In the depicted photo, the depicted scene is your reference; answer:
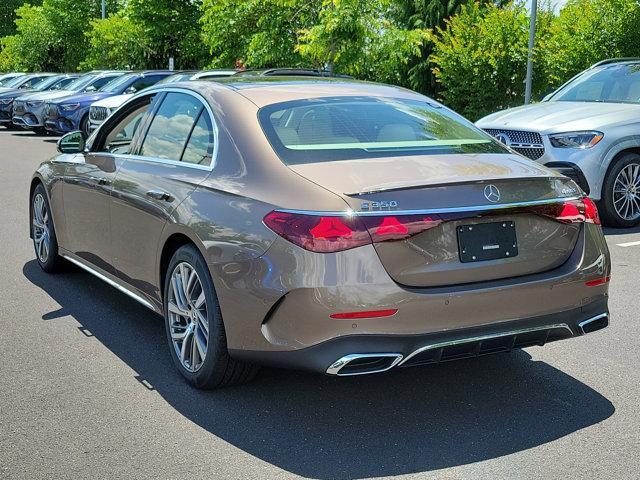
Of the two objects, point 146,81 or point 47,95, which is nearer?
point 146,81

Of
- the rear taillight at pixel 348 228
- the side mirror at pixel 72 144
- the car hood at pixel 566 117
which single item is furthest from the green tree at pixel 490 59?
the rear taillight at pixel 348 228

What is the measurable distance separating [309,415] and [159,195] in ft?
4.94

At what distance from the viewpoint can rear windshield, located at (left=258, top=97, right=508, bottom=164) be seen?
446 centimetres

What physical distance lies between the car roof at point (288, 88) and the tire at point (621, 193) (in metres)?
4.60

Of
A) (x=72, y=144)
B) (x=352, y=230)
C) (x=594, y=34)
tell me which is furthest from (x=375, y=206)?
(x=594, y=34)

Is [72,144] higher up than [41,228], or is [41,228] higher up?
[72,144]

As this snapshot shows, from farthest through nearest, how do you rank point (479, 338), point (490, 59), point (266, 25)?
point (266, 25) → point (490, 59) → point (479, 338)

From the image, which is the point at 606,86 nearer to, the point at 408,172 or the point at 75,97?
the point at 408,172

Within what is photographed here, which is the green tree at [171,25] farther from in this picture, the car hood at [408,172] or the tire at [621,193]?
the car hood at [408,172]

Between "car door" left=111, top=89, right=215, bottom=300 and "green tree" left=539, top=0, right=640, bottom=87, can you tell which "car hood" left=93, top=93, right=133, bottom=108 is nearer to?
"green tree" left=539, top=0, right=640, bottom=87

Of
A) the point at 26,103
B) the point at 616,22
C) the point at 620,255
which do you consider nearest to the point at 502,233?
the point at 620,255

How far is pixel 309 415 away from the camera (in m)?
4.33

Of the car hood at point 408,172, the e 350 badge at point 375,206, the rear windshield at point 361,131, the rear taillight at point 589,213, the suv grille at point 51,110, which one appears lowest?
the suv grille at point 51,110

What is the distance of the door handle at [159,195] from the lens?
16.0ft
